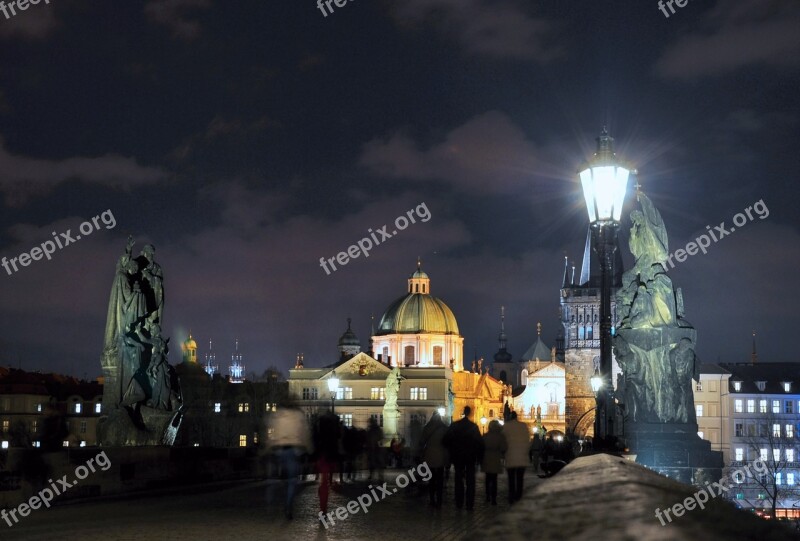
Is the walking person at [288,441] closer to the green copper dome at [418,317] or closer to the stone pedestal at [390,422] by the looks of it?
the stone pedestal at [390,422]

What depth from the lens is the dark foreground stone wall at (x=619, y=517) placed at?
92.1 inches

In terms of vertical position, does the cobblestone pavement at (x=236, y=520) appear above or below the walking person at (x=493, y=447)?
below

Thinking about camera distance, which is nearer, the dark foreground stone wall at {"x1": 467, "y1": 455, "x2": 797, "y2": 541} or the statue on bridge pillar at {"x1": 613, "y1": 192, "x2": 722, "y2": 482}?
the dark foreground stone wall at {"x1": 467, "y1": 455, "x2": 797, "y2": 541}

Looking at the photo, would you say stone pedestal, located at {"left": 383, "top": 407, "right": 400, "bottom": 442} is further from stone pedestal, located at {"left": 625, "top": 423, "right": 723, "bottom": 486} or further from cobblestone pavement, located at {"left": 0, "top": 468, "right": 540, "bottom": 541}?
stone pedestal, located at {"left": 625, "top": 423, "right": 723, "bottom": 486}

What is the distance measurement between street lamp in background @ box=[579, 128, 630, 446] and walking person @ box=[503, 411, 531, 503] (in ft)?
4.55

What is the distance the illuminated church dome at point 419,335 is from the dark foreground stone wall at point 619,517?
398 feet

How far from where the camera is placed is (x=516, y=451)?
663 inches

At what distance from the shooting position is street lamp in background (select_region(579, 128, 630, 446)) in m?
15.5

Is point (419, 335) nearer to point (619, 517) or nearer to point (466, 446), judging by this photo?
point (466, 446)

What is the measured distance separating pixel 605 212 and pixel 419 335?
110 m

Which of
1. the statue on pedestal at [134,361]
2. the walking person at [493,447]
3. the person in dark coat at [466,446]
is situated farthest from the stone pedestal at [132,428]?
the walking person at [493,447]

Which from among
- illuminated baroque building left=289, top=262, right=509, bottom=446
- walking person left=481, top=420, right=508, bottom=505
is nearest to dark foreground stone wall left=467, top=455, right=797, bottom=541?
walking person left=481, top=420, right=508, bottom=505

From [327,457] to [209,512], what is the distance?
8.15ft

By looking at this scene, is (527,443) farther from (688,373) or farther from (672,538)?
(672,538)
